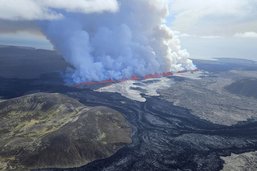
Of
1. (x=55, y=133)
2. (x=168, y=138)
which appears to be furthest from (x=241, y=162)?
(x=55, y=133)

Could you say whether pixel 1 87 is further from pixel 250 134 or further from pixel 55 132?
pixel 250 134

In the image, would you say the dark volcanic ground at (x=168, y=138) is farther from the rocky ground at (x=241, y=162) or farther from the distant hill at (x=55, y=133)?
the distant hill at (x=55, y=133)

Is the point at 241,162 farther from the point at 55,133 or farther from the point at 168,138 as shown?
the point at 55,133

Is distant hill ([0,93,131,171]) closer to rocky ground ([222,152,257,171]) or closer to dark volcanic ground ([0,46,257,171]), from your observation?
dark volcanic ground ([0,46,257,171])

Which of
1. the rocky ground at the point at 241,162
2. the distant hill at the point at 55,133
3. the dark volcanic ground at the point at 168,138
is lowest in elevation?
the rocky ground at the point at 241,162

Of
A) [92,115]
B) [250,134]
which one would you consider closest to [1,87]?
[92,115]

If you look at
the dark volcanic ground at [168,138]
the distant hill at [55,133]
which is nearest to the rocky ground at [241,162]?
the dark volcanic ground at [168,138]

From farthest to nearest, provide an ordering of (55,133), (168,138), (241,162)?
(168,138) → (55,133) → (241,162)

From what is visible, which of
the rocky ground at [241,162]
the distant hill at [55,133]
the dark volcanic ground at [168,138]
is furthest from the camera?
the distant hill at [55,133]
